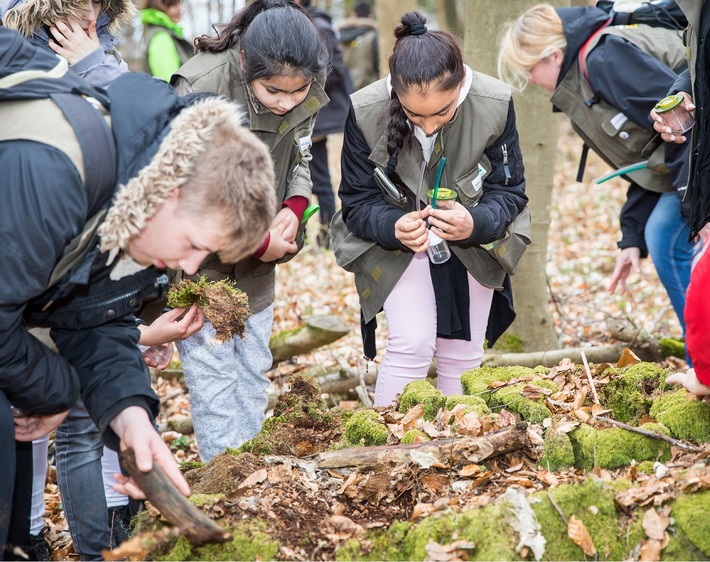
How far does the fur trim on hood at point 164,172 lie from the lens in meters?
2.21

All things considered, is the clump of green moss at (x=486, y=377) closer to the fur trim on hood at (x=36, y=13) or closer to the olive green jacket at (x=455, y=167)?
the olive green jacket at (x=455, y=167)

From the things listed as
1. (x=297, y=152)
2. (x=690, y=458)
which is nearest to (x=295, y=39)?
(x=297, y=152)

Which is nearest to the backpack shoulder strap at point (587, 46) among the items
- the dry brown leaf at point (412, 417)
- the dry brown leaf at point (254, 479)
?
the dry brown leaf at point (412, 417)

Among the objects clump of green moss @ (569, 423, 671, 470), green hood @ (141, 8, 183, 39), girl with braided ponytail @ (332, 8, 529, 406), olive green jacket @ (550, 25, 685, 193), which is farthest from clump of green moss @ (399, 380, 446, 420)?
green hood @ (141, 8, 183, 39)

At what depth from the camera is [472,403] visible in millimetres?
3287

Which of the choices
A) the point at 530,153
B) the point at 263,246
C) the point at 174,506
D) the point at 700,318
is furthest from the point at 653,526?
the point at 530,153

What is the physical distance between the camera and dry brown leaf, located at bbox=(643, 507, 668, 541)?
2.46 metres

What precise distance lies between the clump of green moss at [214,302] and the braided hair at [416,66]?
1097 millimetres

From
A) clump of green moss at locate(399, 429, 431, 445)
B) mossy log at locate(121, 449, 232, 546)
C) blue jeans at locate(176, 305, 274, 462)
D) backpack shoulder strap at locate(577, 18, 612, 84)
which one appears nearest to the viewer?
mossy log at locate(121, 449, 232, 546)

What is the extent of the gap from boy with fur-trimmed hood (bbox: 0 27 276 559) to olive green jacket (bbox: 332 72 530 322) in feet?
5.46

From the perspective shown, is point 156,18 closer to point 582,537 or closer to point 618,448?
point 618,448

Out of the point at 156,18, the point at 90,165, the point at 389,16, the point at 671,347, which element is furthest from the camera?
the point at 389,16

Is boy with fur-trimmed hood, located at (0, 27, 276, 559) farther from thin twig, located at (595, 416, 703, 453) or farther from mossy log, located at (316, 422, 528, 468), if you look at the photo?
thin twig, located at (595, 416, 703, 453)

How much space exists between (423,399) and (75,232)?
1.78 m
